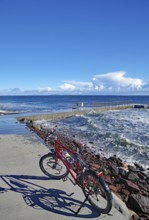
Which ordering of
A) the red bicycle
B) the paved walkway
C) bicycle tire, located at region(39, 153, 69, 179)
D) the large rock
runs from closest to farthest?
the paved walkway, the red bicycle, the large rock, bicycle tire, located at region(39, 153, 69, 179)

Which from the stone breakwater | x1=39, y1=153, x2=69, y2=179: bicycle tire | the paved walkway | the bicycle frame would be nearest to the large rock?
the stone breakwater

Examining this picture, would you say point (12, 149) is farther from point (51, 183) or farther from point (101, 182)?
point (101, 182)

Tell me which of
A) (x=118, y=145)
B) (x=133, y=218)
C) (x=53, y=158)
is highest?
(x=53, y=158)

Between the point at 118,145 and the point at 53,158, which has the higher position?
the point at 53,158

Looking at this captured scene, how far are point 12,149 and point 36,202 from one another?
486 cm

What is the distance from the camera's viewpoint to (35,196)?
5.01 metres

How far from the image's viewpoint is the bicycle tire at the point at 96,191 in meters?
4.33

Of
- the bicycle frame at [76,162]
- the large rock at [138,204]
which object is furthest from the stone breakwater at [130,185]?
the bicycle frame at [76,162]

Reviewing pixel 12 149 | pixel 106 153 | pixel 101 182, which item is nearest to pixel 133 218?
pixel 101 182

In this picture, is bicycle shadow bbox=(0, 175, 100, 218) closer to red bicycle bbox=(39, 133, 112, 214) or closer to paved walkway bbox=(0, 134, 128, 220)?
paved walkway bbox=(0, 134, 128, 220)

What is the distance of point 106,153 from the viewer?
11766 millimetres

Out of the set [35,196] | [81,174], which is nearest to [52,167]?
[35,196]

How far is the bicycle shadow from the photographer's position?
175 inches

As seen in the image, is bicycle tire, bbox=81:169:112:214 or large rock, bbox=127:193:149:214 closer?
bicycle tire, bbox=81:169:112:214
